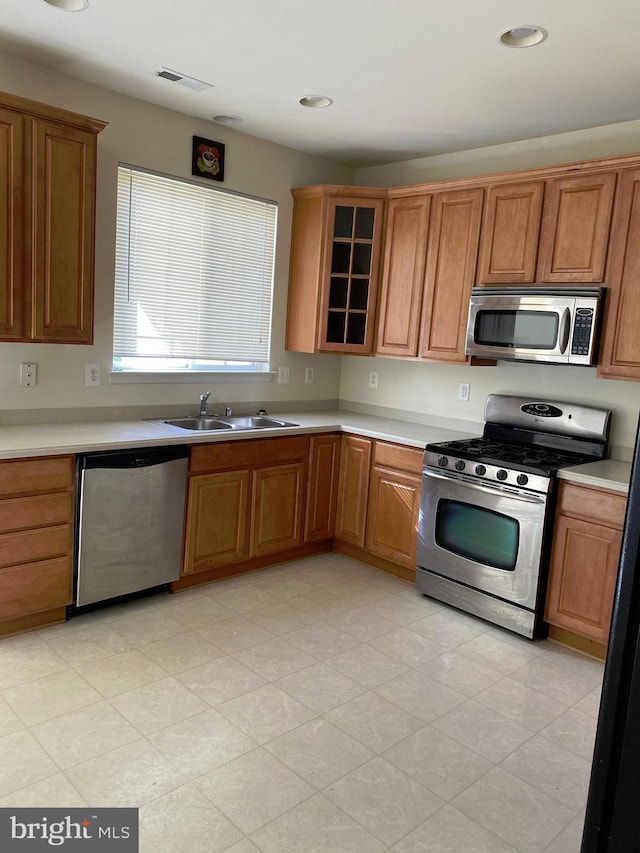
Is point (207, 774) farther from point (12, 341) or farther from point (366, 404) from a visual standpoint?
point (366, 404)

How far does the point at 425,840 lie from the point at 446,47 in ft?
9.42

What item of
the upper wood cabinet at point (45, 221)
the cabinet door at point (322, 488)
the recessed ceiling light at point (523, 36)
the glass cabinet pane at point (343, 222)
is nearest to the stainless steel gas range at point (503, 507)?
the cabinet door at point (322, 488)

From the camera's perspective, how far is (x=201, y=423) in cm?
399

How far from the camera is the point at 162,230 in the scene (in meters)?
3.78

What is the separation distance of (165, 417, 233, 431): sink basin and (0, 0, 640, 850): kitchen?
0.14 m

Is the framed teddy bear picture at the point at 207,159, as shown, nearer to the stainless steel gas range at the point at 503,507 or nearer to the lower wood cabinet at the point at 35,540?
the lower wood cabinet at the point at 35,540

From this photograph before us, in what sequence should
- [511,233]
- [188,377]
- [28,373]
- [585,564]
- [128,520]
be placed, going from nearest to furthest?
[585,564], [128,520], [28,373], [511,233], [188,377]

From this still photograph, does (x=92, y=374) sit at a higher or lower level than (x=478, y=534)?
higher

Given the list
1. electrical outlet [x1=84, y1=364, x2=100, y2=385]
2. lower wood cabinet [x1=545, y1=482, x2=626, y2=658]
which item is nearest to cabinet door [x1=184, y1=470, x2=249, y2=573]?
electrical outlet [x1=84, y1=364, x2=100, y2=385]

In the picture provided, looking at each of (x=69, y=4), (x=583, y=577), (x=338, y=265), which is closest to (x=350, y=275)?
(x=338, y=265)

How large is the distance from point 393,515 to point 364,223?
1.88 metres

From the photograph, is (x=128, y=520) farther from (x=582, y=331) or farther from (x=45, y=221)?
(x=582, y=331)

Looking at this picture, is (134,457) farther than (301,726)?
Yes

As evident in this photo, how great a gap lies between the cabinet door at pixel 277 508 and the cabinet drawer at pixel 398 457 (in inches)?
18.3
